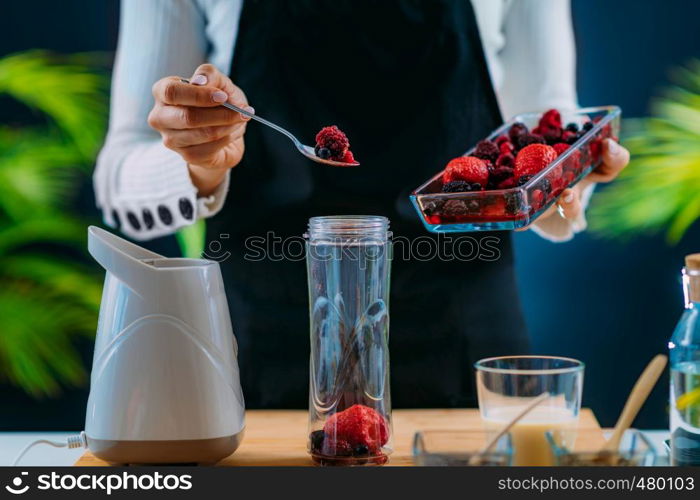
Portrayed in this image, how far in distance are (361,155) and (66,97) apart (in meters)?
0.78

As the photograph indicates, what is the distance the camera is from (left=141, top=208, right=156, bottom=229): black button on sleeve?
1.91 meters

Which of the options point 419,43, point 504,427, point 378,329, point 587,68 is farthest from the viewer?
point 587,68

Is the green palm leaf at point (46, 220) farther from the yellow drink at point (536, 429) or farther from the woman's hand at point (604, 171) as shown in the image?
the yellow drink at point (536, 429)

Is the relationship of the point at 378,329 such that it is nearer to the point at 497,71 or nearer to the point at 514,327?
the point at 514,327

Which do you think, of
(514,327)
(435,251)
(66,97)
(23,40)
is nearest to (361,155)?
(435,251)

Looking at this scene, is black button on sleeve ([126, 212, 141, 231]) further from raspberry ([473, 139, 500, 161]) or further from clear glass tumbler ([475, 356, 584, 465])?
clear glass tumbler ([475, 356, 584, 465])

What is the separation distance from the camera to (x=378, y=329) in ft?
3.95

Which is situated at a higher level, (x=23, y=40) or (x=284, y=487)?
(x=23, y=40)

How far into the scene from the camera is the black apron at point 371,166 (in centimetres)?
193

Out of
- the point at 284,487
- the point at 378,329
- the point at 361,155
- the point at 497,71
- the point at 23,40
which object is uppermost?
the point at 23,40

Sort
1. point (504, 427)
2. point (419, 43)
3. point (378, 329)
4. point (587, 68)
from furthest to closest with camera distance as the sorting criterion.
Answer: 1. point (587, 68)
2. point (419, 43)
3. point (378, 329)
4. point (504, 427)

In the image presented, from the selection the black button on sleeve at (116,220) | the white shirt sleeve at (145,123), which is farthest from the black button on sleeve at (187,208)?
the black button on sleeve at (116,220)

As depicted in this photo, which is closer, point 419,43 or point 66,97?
point 419,43

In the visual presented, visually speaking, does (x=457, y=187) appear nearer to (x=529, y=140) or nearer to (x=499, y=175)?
(x=499, y=175)
